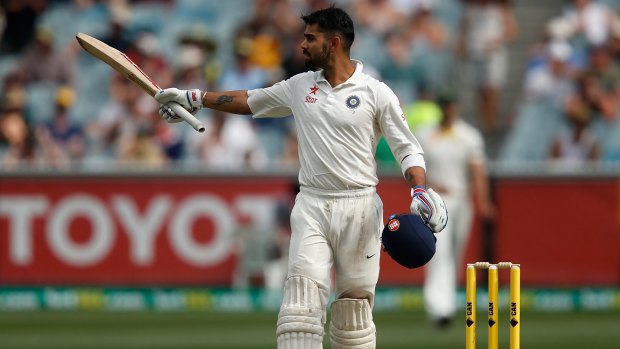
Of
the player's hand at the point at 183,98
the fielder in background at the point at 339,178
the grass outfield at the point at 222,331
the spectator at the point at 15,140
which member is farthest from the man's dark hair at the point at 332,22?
the spectator at the point at 15,140

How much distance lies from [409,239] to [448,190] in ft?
14.7

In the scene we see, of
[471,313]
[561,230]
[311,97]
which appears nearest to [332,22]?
[311,97]

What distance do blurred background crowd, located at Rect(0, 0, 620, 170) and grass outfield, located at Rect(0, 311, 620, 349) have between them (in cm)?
159

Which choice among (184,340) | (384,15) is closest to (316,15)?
(184,340)

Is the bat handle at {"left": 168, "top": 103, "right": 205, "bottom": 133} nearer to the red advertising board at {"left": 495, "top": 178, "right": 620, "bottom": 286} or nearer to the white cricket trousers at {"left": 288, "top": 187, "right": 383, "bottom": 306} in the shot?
the white cricket trousers at {"left": 288, "top": 187, "right": 383, "bottom": 306}

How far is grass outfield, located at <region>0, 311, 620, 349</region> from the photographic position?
914 cm

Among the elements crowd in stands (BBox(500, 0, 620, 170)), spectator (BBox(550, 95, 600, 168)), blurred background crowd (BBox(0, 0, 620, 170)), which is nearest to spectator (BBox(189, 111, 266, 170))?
blurred background crowd (BBox(0, 0, 620, 170))

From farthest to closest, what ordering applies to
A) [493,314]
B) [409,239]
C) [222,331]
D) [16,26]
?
[16,26] → [222,331] → [409,239] → [493,314]

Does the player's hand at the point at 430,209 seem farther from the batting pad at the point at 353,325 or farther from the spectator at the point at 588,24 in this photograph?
the spectator at the point at 588,24

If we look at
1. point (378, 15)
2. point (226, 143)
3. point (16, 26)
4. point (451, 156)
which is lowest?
point (451, 156)

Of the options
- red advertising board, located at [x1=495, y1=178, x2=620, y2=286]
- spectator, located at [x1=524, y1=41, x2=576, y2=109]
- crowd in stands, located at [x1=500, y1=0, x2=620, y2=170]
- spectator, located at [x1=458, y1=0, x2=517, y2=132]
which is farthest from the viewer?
spectator, located at [x1=458, y1=0, x2=517, y2=132]

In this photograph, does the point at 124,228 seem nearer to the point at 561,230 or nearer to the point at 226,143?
the point at 226,143

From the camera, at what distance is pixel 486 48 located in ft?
48.0

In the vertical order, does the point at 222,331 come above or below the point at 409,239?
below
